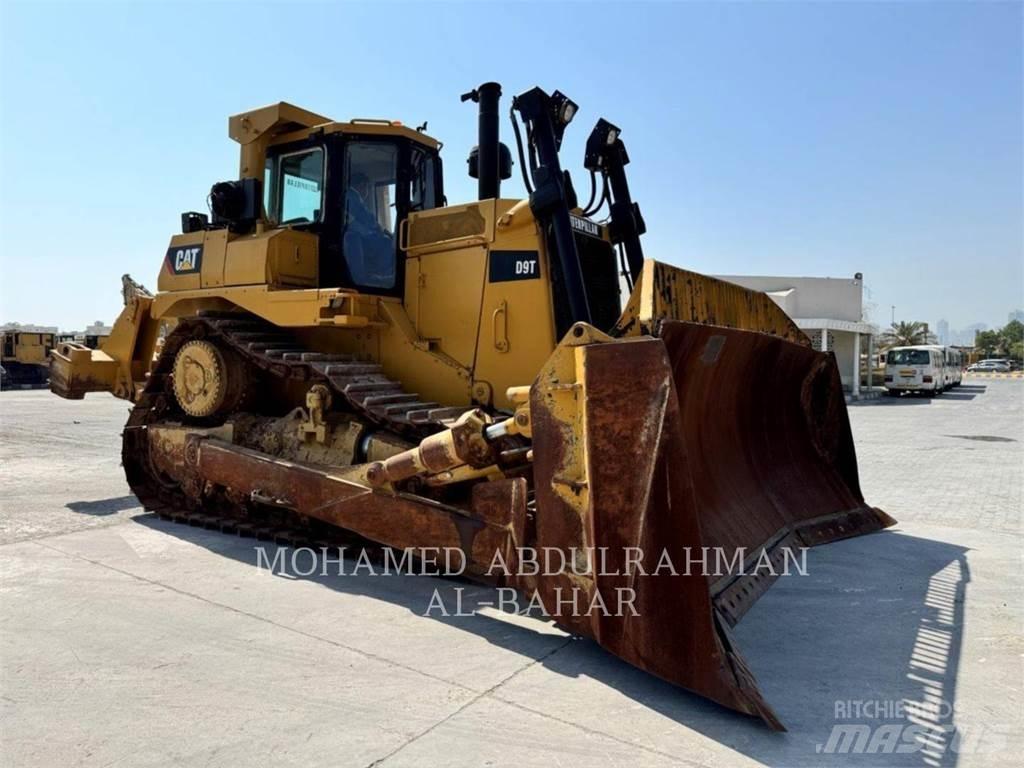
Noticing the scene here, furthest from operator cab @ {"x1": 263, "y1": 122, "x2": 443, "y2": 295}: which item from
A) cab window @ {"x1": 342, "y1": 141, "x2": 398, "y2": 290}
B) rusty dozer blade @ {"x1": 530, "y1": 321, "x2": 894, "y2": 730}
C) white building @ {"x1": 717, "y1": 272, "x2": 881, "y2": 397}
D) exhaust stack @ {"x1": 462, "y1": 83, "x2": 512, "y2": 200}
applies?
white building @ {"x1": 717, "y1": 272, "x2": 881, "y2": 397}

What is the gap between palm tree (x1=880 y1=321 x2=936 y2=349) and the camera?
61312 millimetres

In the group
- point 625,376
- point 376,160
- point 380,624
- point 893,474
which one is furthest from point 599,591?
point 893,474

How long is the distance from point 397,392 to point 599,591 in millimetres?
2536

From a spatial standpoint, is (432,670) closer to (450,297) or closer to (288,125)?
(450,297)

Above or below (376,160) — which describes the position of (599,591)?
below

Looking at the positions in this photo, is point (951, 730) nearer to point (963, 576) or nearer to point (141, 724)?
point (963, 576)

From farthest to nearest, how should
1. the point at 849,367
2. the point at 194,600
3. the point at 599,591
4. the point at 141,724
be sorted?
1. the point at 849,367
2. the point at 194,600
3. the point at 599,591
4. the point at 141,724

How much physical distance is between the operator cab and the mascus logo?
34.7 inches

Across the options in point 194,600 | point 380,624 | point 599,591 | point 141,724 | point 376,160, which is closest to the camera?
point 141,724

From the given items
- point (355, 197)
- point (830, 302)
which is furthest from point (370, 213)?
Result: point (830, 302)

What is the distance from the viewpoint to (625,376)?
10.6ft

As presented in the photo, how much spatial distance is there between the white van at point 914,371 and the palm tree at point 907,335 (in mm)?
33971

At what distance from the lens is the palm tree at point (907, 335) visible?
6131 centimetres

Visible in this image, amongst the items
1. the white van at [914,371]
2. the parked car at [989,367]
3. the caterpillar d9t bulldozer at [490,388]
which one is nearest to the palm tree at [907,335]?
the parked car at [989,367]
